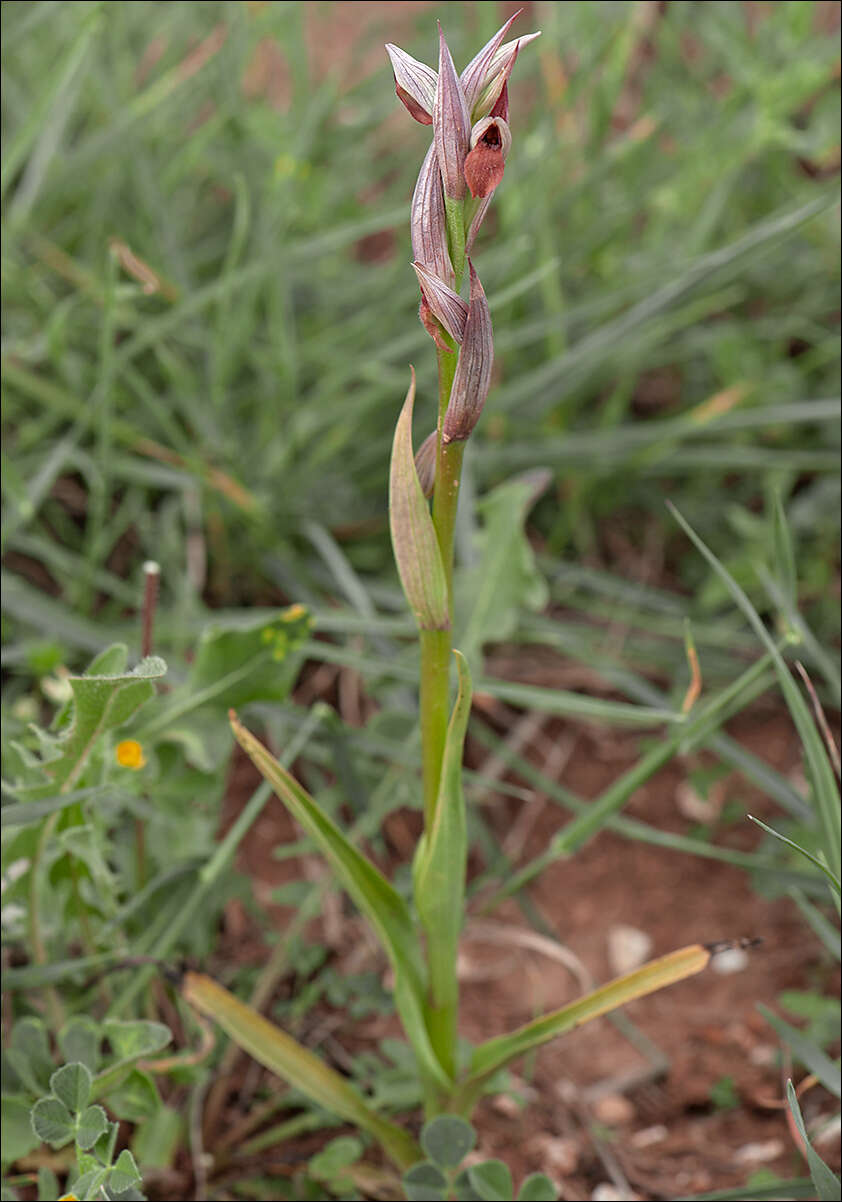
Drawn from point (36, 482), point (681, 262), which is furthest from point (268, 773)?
point (681, 262)

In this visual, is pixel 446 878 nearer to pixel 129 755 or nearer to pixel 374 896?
pixel 374 896

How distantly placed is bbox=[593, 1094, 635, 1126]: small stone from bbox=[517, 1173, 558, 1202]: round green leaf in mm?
312

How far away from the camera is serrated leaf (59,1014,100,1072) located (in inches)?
36.8

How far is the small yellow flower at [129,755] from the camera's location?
989 millimetres

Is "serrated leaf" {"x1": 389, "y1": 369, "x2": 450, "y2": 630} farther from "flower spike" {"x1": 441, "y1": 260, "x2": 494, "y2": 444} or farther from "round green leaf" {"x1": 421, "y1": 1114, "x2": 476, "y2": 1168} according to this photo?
"round green leaf" {"x1": 421, "y1": 1114, "x2": 476, "y2": 1168}

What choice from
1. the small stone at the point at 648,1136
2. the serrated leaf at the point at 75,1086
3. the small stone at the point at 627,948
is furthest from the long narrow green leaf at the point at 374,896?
the small stone at the point at 627,948

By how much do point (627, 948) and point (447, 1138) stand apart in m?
0.54

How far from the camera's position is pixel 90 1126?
82 centimetres

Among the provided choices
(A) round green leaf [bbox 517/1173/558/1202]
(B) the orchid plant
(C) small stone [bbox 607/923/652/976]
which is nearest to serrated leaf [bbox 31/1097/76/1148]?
(B) the orchid plant

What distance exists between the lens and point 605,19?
1.55 m

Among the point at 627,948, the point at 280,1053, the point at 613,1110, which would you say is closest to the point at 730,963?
the point at 627,948

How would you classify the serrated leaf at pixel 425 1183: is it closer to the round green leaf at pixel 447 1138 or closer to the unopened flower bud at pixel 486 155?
the round green leaf at pixel 447 1138

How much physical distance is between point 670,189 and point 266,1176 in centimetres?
135

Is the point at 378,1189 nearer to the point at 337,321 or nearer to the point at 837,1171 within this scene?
the point at 837,1171
